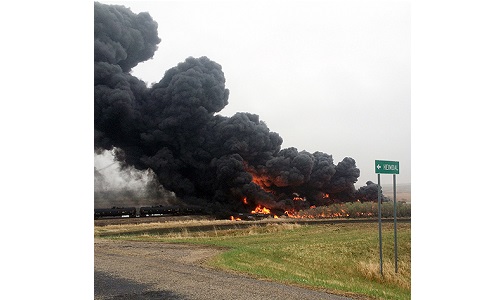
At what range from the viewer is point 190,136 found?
13688mm

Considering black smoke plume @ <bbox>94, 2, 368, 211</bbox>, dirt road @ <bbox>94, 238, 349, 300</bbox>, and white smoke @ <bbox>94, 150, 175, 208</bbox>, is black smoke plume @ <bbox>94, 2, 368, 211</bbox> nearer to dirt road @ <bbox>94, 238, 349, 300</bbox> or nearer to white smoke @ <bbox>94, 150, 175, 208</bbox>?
white smoke @ <bbox>94, 150, 175, 208</bbox>

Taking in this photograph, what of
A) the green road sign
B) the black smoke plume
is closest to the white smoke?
the black smoke plume

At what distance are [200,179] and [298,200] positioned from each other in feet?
9.79

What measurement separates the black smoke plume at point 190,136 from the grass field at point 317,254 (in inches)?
42.8

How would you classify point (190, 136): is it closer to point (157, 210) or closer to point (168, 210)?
point (168, 210)

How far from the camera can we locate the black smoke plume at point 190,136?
39.8ft

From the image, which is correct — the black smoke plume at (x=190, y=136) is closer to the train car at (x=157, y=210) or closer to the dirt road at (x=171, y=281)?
the train car at (x=157, y=210)

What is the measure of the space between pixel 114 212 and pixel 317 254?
5.38m

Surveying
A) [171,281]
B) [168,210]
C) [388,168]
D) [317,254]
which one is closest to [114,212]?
[168,210]

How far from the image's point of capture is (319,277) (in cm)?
1134

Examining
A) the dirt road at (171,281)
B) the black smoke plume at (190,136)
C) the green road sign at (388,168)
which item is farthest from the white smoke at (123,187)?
the green road sign at (388,168)

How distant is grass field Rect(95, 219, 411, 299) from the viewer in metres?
11.0

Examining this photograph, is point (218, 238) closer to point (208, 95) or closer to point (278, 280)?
point (208, 95)

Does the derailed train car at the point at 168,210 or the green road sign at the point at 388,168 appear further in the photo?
the derailed train car at the point at 168,210
